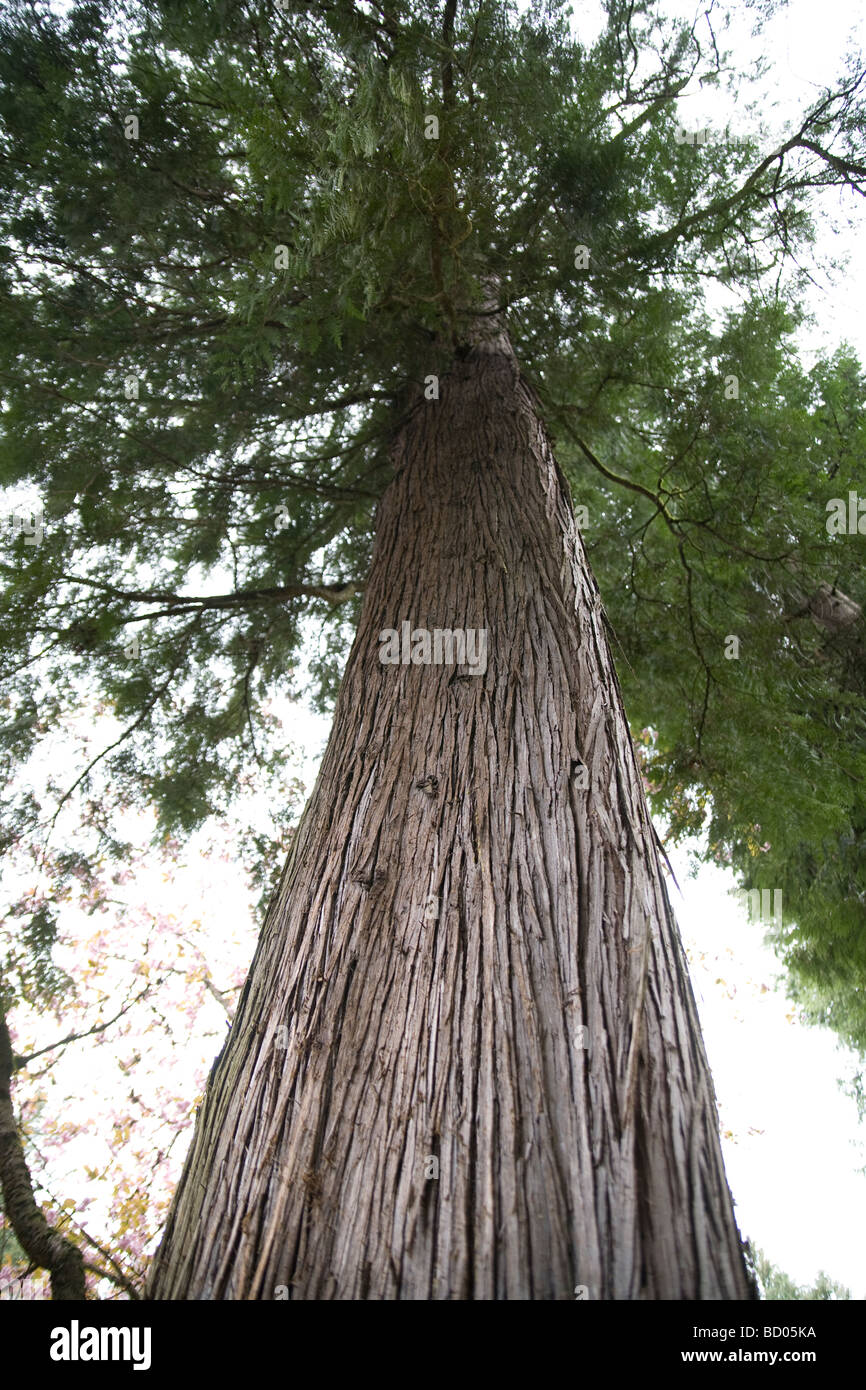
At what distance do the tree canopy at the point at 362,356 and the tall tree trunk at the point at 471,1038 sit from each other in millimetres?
1785

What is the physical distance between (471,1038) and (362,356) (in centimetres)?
366

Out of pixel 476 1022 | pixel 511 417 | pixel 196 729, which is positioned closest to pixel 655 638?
pixel 511 417

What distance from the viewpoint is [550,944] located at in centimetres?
153

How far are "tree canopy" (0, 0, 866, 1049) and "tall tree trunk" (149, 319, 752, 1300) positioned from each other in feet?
5.85

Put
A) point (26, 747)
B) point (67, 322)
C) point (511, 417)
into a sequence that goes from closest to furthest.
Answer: point (511, 417) < point (67, 322) < point (26, 747)

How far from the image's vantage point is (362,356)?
13.4 ft

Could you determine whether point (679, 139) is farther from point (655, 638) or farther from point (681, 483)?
point (655, 638)

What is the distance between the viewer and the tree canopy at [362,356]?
3.04m

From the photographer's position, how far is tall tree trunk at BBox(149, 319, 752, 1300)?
3.81 feet

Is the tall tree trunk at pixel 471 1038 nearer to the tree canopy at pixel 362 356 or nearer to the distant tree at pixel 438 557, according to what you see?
the distant tree at pixel 438 557

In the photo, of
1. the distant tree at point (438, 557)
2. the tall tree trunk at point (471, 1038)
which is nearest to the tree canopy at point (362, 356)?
the distant tree at point (438, 557)

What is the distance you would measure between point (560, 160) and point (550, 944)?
368 cm

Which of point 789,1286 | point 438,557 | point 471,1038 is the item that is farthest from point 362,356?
point 789,1286
